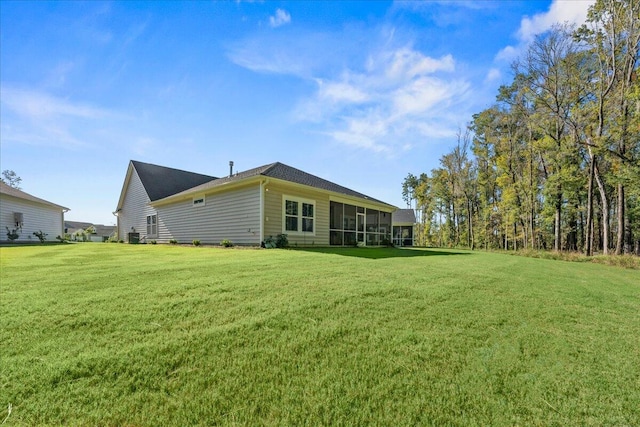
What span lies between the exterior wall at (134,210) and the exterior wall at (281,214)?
1097 centimetres

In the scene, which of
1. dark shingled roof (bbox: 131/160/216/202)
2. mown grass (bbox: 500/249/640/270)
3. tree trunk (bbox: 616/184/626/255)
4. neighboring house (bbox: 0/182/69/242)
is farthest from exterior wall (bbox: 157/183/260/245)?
tree trunk (bbox: 616/184/626/255)

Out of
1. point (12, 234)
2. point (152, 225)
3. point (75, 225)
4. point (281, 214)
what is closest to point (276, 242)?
point (281, 214)

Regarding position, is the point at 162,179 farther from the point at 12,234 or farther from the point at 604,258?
the point at 604,258

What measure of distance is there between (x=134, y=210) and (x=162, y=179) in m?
3.00

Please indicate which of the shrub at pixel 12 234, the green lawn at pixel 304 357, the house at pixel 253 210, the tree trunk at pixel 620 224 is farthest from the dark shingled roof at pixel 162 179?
the tree trunk at pixel 620 224

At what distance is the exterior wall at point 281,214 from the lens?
418 inches

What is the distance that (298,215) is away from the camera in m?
11.8

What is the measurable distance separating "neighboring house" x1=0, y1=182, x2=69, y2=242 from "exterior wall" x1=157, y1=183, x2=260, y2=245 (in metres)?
8.78

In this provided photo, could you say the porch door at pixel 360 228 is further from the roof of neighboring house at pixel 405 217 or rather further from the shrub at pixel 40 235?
the shrub at pixel 40 235

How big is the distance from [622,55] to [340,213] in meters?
15.3

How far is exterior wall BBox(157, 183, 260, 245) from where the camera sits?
35.1 feet

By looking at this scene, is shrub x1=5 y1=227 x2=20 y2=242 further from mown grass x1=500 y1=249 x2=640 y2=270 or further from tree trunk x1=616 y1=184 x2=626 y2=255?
tree trunk x1=616 y1=184 x2=626 y2=255

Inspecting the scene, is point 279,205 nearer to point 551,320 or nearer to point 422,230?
point 551,320

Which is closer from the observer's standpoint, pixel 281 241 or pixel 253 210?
pixel 281 241
